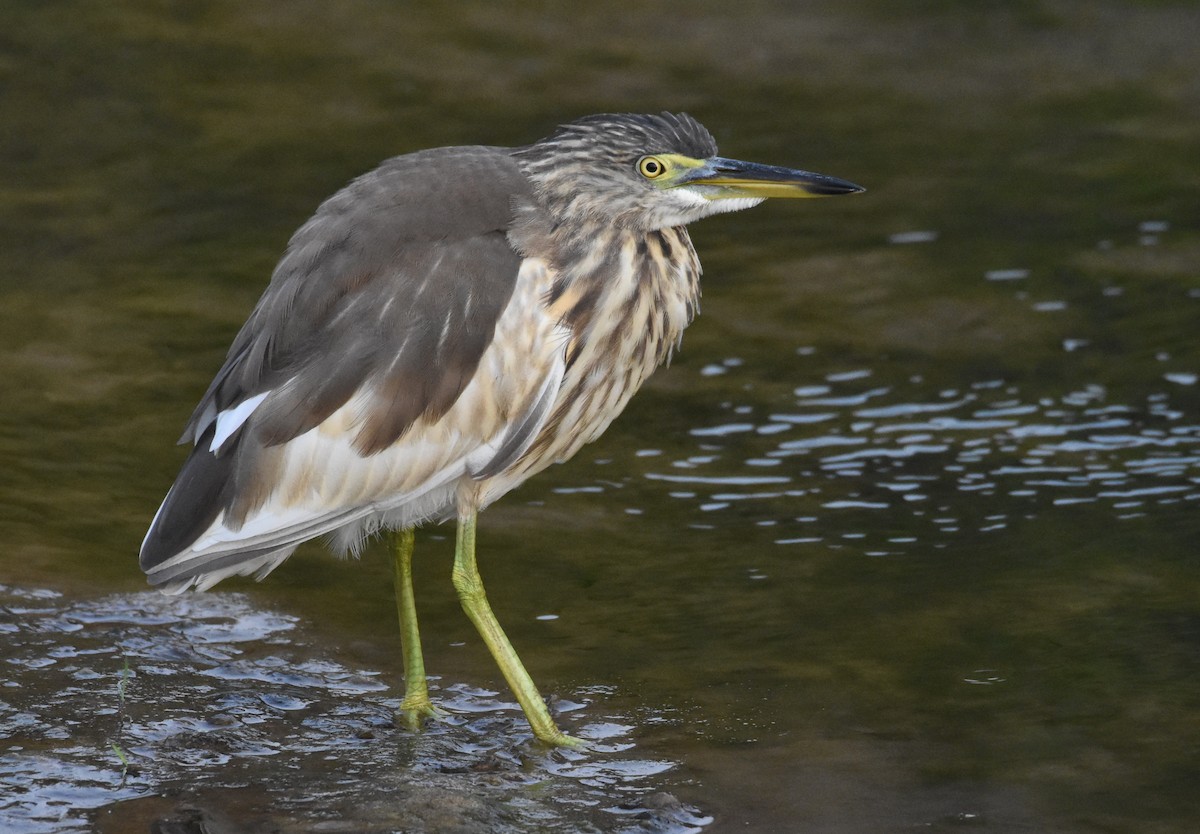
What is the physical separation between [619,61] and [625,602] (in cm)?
573

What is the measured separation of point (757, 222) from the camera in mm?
8820

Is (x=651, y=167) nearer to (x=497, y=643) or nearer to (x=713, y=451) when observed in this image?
(x=497, y=643)

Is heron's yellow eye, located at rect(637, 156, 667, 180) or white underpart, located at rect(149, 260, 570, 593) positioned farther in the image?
heron's yellow eye, located at rect(637, 156, 667, 180)

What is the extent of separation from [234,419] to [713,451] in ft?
8.00

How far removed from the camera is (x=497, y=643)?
4.58m

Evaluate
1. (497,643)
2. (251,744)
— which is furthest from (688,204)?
(251,744)

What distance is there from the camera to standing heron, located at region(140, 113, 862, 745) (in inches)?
175

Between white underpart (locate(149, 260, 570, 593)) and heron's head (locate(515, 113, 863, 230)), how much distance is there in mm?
255

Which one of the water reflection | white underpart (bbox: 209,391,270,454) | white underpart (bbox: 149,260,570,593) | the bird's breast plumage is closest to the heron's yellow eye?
the bird's breast plumage

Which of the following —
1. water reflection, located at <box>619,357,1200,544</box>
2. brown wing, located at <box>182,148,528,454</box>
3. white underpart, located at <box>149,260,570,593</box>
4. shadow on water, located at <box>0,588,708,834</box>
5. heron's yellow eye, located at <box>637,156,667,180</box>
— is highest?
heron's yellow eye, located at <box>637,156,667,180</box>

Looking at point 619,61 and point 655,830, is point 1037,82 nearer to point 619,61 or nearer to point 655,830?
point 619,61

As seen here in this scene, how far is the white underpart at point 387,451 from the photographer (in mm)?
4457

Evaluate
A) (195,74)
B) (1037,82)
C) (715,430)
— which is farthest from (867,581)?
(195,74)

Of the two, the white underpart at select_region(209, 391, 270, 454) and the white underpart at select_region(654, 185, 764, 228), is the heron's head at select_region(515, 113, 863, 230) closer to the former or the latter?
the white underpart at select_region(654, 185, 764, 228)
